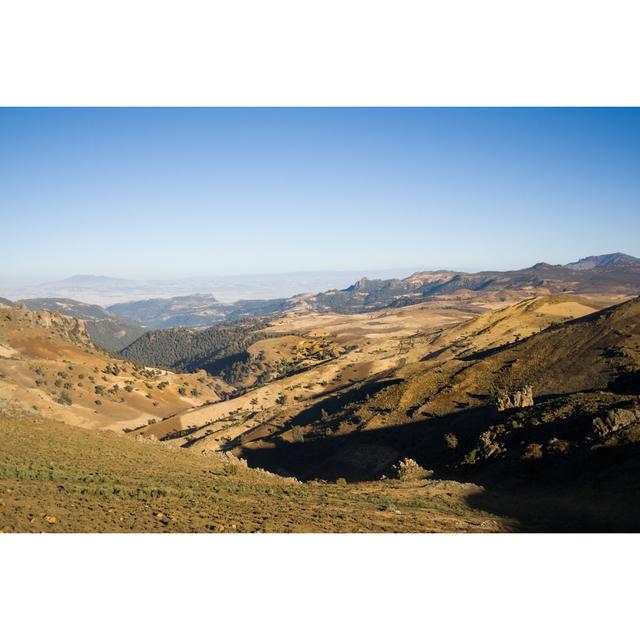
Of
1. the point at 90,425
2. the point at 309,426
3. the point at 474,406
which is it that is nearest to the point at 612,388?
the point at 474,406

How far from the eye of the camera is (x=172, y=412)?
61844mm

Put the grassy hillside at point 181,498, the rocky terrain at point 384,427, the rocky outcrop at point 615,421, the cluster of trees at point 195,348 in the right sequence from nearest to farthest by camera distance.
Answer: the grassy hillside at point 181,498 → the rocky terrain at point 384,427 → the rocky outcrop at point 615,421 → the cluster of trees at point 195,348

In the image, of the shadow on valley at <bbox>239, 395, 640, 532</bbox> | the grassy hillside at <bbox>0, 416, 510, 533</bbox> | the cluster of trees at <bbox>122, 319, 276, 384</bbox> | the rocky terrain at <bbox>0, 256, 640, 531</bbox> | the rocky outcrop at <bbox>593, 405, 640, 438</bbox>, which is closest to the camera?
the grassy hillside at <bbox>0, 416, 510, 533</bbox>

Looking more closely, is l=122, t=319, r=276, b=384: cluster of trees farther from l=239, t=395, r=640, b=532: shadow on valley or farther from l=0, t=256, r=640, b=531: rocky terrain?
l=239, t=395, r=640, b=532: shadow on valley

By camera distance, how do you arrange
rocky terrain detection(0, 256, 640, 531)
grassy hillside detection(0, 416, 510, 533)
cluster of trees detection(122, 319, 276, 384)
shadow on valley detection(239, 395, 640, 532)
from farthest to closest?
cluster of trees detection(122, 319, 276, 384)
shadow on valley detection(239, 395, 640, 532)
rocky terrain detection(0, 256, 640, 531)
grassy hillside detection(0, 416, 510, 533)

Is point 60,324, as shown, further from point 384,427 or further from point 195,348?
point 384,427

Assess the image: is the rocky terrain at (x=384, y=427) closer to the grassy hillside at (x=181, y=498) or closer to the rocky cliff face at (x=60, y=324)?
the grassy hillside at (x=181, y=498)

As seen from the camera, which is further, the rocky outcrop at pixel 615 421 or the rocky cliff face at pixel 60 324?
the rocky cliff face at pixel 60 324

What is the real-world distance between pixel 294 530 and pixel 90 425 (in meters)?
44.8

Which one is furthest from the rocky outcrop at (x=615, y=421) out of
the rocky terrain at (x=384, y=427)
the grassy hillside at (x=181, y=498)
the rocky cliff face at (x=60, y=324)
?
the rocky cliff face at (x=60, y=324)

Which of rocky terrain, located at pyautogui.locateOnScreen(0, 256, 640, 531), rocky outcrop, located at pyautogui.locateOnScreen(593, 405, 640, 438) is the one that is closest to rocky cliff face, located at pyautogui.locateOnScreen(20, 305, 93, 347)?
rocky terrain, located at pyautogui.locateOnScreen(0, 256, 640, 531)

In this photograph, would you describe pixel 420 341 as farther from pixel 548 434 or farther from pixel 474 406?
pixel 548 434

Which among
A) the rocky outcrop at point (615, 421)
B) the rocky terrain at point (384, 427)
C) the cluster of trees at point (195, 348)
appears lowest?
the cluster of trees at point (195, 348)

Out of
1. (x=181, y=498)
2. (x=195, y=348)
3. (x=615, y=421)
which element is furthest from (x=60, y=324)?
(x=615, y=421)
